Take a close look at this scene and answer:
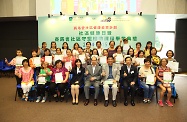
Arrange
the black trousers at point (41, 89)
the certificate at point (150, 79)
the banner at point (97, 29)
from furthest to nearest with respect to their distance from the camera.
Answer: the banner at point (97, 29) → the black trousers at point (41, 89) → the certificate at point (150, 79)

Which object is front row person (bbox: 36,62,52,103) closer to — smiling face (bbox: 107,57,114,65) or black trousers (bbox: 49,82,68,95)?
black trousers (bbox: 49,82,68,95)

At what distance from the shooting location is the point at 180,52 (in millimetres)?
9711

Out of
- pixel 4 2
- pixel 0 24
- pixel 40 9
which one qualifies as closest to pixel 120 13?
pixel 40 9

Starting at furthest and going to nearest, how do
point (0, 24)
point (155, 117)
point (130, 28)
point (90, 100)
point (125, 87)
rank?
point (0, 24)
point (130, 28)
point (90, 100)
point (125, 87)
point (155, 117)

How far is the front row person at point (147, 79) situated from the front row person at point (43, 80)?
2314 millimetres

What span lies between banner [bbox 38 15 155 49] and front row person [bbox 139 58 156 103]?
225cm

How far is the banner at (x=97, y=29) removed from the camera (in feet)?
23.4

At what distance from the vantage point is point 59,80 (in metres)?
4.95

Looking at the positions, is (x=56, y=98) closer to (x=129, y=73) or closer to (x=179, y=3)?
(x=129, y=73)

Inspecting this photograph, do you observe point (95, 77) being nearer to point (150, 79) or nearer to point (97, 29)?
point (150, 79)

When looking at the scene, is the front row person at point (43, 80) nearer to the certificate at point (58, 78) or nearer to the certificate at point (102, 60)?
the certificate at point (58, 78)

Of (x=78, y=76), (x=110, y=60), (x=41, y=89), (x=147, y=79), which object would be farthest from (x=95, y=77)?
(x=41, y=89)

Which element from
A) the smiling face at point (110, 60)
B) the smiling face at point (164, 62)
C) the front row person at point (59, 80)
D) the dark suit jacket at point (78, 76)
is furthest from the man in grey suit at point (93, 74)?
the smiling face at point (164, 62)

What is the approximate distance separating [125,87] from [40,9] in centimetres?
463
